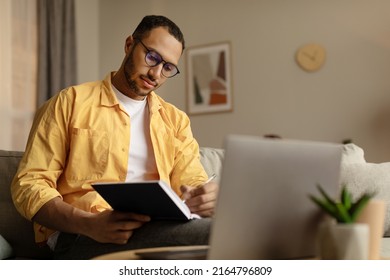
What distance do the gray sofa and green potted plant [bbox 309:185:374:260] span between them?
808mm

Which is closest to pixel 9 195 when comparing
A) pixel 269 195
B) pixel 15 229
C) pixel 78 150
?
pixel 15 229

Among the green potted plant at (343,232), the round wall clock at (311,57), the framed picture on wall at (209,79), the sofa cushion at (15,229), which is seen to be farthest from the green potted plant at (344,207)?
the framed picture on wall at (209,79)

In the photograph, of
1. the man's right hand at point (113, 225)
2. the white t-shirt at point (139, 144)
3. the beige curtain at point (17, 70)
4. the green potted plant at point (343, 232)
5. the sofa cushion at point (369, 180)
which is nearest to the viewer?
the green potted plant at point (343, 232)

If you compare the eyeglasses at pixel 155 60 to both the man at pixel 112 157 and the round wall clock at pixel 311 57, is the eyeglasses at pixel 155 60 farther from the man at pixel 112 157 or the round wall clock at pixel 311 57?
the round wall clock at pixel 311 57

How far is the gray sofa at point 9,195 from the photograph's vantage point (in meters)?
1.60

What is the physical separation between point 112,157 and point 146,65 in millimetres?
291

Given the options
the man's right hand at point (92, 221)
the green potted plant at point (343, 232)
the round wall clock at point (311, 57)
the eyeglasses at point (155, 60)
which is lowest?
the man's right hand at point (92, 221)

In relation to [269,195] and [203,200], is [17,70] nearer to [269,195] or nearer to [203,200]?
[203,200]

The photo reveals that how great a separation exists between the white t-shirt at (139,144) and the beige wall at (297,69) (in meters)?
2.21

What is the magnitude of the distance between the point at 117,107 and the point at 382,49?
8.14 feet

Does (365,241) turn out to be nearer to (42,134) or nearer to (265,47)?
(42,134)

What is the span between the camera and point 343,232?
72 centimetres

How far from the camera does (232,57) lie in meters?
3.93
